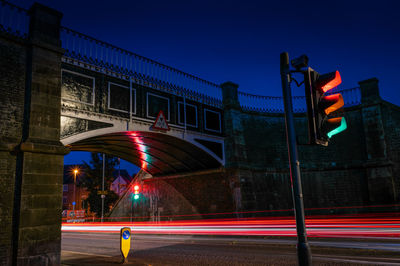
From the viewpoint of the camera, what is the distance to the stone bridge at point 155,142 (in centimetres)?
1011

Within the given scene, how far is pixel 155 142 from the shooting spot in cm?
1941

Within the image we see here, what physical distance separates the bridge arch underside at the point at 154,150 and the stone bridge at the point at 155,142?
111 mm

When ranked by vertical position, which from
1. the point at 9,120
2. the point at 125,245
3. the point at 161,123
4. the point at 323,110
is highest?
the point at 161,123

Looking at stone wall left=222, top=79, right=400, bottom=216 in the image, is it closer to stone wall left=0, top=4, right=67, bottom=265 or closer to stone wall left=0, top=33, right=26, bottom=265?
stone wall left=0, top=4, right=67, bottom=265

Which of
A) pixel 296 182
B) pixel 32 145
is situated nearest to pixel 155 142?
pixel 32 145

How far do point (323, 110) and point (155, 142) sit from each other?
53.5 feet

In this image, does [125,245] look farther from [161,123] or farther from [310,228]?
[310,228]

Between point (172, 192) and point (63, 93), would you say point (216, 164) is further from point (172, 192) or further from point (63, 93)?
point (63, 93)

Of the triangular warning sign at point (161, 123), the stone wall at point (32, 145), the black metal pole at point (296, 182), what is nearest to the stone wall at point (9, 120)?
the stone wall at point (32, 145)

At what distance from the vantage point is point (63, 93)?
Answer: 12805mm

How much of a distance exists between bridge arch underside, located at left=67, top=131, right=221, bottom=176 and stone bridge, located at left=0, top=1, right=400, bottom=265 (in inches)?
4.4

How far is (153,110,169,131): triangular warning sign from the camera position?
1648cm

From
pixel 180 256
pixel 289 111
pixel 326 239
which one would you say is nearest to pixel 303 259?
pixel 289 111

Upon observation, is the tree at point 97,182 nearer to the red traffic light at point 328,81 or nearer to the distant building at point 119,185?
Answer: the distant building at point 119,185
